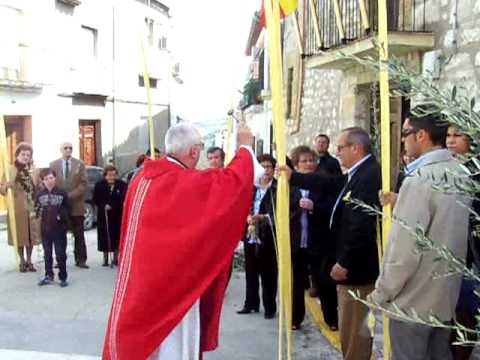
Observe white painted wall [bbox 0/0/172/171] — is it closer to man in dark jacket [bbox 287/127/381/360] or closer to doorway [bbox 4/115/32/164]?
doorway [bbox 4/115/32/164]

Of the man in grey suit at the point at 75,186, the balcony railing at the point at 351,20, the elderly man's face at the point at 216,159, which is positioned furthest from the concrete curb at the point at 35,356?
the man in grey suit at the point at 75,186

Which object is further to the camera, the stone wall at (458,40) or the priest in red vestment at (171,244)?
the stone wall at (458,40)

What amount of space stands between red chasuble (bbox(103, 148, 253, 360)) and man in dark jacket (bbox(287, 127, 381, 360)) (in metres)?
0.74

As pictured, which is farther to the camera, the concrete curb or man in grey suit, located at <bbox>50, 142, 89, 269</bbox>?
man in grey suit, located at <bbox>50, 142, 89, 269</bbox>

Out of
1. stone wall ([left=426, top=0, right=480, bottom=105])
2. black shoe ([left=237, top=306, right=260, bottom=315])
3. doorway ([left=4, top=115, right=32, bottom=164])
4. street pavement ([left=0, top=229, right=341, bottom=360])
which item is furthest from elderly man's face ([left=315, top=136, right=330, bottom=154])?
doorway ([left=4, top=115, right=32, bottom=164])

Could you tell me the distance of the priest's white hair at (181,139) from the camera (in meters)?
3.46

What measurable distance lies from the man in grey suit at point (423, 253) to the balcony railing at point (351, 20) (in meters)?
2.81

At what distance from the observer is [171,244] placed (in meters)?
3.30

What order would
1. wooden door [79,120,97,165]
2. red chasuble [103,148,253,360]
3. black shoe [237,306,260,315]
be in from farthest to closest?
wooden door [79,120,97,165] < black shoe [237,306,260,315] < red chasuble [103,148,253,360]

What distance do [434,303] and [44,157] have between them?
18.4 m

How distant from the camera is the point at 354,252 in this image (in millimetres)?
3943

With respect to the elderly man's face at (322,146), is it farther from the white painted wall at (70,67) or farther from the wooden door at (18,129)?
the wooden door at (18,129)

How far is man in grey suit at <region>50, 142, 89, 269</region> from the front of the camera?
28.9ft

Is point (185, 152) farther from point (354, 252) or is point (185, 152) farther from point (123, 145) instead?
point (123, 145)
